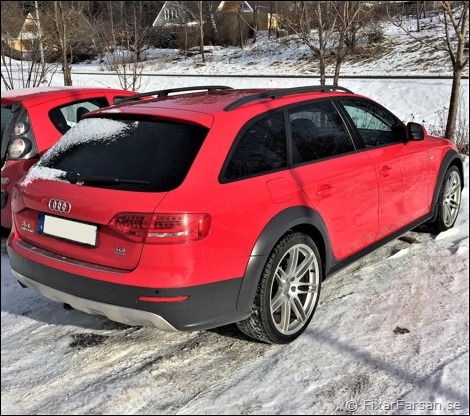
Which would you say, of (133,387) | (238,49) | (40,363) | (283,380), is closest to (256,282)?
(283,380)

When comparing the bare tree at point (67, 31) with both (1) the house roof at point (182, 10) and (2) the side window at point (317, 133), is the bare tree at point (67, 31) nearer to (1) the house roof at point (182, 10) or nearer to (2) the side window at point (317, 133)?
(2) the side window at point (317, 133)

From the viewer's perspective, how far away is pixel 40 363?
3.22m

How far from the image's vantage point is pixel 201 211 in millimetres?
2754

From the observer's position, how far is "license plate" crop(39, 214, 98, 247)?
291 centimetres

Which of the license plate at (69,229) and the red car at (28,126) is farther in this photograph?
the red car at (28,126)

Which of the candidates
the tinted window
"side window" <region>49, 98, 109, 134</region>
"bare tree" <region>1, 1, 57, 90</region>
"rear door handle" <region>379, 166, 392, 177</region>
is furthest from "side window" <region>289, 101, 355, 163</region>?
"bare tree" <region>1, 1, 57, 90</region>

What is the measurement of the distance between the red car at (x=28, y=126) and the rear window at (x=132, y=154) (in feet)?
4.92

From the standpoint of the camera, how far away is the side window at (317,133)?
3559 mm

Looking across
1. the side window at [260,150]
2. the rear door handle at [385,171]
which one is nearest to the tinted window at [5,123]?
the side window at [260,150]

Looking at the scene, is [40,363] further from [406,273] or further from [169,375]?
[406,273]

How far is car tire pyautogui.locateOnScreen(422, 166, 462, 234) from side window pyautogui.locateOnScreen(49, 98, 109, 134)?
145 inches

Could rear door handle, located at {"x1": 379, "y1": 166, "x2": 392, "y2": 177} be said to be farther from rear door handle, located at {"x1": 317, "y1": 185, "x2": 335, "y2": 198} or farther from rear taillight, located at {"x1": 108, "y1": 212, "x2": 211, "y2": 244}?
rear taillight, located at {"x1": 108, "y1": 212, "x2": 211, "y2": 244}

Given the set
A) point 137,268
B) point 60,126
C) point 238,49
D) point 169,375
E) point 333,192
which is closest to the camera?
point 137,268

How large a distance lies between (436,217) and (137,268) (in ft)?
11.4
